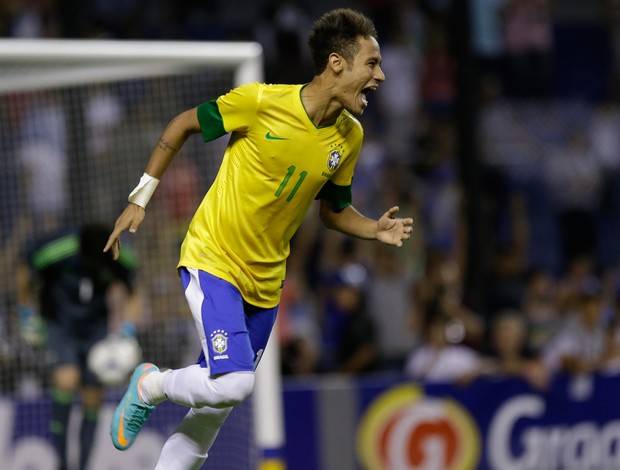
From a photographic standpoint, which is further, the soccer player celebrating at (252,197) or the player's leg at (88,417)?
the player's leg at (88,417)

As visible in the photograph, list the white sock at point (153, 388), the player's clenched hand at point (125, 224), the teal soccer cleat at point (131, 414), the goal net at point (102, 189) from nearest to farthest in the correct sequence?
the player's clenched hand at point (125, 224) < the white sock at point (153, 388) < the teal soccer cleat at point (131, 414) < the goal net at point (102, 189)

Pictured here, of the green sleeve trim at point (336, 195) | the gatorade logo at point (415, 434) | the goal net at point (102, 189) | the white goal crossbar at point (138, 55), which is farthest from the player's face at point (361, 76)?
the gatorade logo at point (415, 434)

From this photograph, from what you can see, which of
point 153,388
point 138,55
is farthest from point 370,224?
point 138,55

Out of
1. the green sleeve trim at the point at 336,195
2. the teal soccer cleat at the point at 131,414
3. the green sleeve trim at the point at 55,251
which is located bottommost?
the teal soccer cleat at the point at 131,414

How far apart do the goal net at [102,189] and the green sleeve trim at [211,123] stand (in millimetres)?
2416

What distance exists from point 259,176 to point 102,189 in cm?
334

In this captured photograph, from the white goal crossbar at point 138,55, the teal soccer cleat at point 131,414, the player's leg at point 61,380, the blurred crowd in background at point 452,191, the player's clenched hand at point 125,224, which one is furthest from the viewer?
the blurred crowd in background at point 452,191

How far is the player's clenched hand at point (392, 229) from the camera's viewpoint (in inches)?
229

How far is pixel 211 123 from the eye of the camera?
5.89 m

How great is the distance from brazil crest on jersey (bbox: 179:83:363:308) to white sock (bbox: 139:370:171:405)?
55 cm

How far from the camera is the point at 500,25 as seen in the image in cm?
1237

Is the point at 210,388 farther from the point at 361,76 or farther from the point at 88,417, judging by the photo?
the point at 88,417

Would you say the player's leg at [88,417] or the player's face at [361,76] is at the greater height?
the player's face at [361,76]

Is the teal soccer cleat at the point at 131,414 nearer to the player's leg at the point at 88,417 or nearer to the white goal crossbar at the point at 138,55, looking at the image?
the white goal crossbar at the point at 138,55
